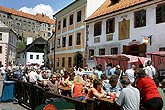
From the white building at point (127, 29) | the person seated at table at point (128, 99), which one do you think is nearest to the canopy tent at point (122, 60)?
the white building at point (127, 29)

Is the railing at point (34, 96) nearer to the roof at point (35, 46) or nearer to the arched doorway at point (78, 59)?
the arched doorway at point (78, 59)

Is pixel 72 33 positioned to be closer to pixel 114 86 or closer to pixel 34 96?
pixel 34 96

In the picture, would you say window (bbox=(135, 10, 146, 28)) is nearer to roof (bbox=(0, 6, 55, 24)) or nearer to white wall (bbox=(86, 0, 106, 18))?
white wall (bbox=(86, 0, 106, 18))

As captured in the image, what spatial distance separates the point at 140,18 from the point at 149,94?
46.6 feet

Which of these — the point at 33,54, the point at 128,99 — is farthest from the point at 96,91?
the point at 33,54

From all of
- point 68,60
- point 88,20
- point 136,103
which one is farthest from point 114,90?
point 68,60

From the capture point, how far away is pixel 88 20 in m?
26.8

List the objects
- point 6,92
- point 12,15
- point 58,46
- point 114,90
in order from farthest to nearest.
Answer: point 12,15 < point 58,46 < point 6,92 < point 114,90

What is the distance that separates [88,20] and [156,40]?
395 inches

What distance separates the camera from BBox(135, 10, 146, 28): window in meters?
19.4

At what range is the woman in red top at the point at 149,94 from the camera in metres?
6.28

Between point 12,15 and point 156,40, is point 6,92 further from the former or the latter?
point 12,15

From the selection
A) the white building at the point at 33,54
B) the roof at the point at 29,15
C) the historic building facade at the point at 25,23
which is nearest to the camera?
the white building at the point at 33,54

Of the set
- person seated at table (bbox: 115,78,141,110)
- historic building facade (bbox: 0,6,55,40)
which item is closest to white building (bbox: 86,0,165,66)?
person seated at table (bbox: 115,78,141,110)
